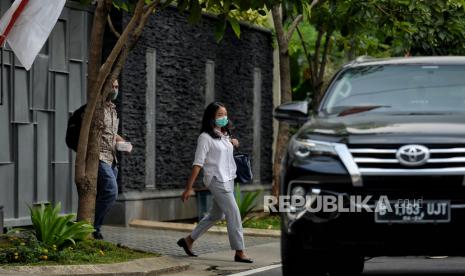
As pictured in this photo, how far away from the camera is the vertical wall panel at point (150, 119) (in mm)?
21484

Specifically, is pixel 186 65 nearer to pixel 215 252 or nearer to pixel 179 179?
pixel 179 179

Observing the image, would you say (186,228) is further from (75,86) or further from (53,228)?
(53,228)

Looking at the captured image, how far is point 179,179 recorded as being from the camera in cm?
2286

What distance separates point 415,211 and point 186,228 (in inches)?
403

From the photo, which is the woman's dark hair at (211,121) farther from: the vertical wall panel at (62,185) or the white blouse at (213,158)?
the vertical wall panel at (62,185)

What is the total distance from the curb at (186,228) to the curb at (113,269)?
510 cm

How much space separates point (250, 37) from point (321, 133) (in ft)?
51.4

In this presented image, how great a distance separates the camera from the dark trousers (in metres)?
16.6

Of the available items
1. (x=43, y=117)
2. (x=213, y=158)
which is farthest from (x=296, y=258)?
(x=43, y=117)

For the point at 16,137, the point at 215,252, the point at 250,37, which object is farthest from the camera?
the point at 250,37

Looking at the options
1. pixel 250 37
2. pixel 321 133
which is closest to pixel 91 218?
pixel 321 133

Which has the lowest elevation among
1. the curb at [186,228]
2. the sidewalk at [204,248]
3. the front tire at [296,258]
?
the sidewalk at [204,248]

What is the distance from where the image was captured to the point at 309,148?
10266 mm

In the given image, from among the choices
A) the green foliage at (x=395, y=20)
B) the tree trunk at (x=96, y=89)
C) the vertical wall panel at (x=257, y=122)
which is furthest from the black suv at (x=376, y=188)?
the vertical wall panel at (x=257, y=122)
